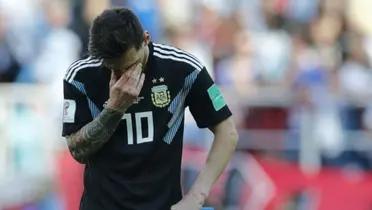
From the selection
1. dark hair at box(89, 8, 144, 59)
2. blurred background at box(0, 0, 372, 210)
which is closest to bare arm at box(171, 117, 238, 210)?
dark hair at box(89, 8, 144, 59)

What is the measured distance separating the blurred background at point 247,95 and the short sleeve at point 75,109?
5198 millimetres

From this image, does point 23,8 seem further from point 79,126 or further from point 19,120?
point 79,126

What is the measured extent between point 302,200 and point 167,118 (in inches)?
247

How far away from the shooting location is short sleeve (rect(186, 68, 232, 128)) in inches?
255

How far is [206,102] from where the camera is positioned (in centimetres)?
650

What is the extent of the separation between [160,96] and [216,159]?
430 millimetres

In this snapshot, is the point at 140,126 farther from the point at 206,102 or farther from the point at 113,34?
the point at 113,34

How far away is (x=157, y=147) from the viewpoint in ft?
21.0

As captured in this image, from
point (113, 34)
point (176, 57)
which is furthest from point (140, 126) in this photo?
point (113, 34)

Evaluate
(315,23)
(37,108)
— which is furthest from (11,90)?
(315,23)

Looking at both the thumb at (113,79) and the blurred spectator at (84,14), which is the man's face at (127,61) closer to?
the thumb at (113,79)

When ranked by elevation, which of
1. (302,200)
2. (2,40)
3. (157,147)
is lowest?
(302,200)

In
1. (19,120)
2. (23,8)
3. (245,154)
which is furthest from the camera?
(23,8)

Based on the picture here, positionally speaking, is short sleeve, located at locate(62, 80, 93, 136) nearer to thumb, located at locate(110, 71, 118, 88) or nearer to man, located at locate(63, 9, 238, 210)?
man, located at locate(63, 9, 238, 210)
